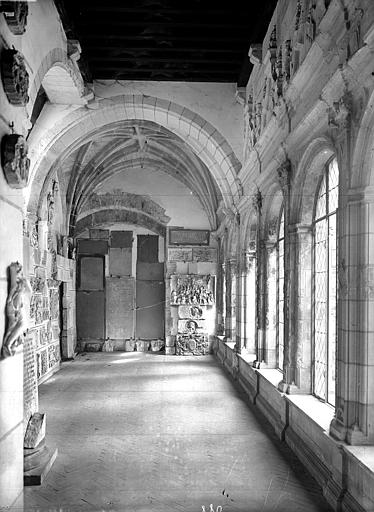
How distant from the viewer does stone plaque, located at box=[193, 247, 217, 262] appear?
15.9m

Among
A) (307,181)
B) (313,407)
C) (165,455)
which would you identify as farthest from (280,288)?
(165,455)

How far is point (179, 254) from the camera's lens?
15938 millimetres

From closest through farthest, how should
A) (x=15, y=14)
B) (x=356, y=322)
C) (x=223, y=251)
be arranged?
1. (x=15, y=14)
2. (x=356, y=322)
3. (x=223, y=251)

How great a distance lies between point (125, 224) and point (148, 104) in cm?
719

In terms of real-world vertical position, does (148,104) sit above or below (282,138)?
above

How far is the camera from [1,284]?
11.1ft

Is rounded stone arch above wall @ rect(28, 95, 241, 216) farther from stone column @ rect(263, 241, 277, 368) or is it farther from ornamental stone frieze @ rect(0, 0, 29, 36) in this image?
ornamental stone frieze @ rect(0, 0, 29, 36)

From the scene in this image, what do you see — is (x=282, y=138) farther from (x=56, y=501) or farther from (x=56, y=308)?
(x=56, y=308)

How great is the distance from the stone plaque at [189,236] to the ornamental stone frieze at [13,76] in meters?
12.3

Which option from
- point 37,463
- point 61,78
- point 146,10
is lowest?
point 37,463

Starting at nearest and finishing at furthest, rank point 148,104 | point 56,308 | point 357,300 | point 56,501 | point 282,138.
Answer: point 357,300 < point 56,501 < point 282,138 < point 148,104 < point 56,308

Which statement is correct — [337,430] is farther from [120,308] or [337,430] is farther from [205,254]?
[120,308]

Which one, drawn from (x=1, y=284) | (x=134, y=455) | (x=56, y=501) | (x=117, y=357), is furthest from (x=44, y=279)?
(x=1, y=284)

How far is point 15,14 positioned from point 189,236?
41.9 ft
